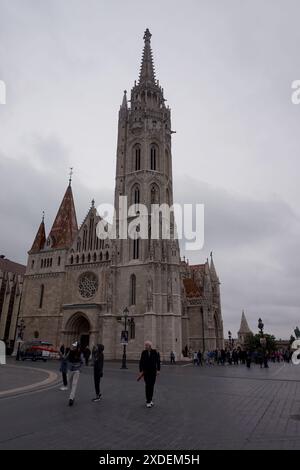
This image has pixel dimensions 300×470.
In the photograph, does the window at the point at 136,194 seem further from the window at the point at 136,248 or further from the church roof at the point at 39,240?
the church roof at the point at 39,240

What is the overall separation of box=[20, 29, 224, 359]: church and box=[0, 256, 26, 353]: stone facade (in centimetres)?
1999

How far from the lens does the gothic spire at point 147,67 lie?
170 feet

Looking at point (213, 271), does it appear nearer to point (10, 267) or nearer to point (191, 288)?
point (191, 288)

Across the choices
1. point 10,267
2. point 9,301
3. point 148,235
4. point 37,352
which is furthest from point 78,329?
point 10,267

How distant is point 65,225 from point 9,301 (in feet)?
81.6

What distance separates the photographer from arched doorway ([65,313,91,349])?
39.1 meters

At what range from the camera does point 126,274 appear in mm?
38594

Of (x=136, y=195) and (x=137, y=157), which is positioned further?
(x=137, y=157)

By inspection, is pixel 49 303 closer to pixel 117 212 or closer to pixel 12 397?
pixel 117 212

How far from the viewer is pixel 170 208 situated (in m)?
42.8

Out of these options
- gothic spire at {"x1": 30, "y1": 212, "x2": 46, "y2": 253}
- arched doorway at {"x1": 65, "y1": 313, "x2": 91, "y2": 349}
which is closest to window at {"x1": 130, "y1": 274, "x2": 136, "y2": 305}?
arched doorway at {"x1": 65, "y1": 313, "x2": 91, "y2": 349}
